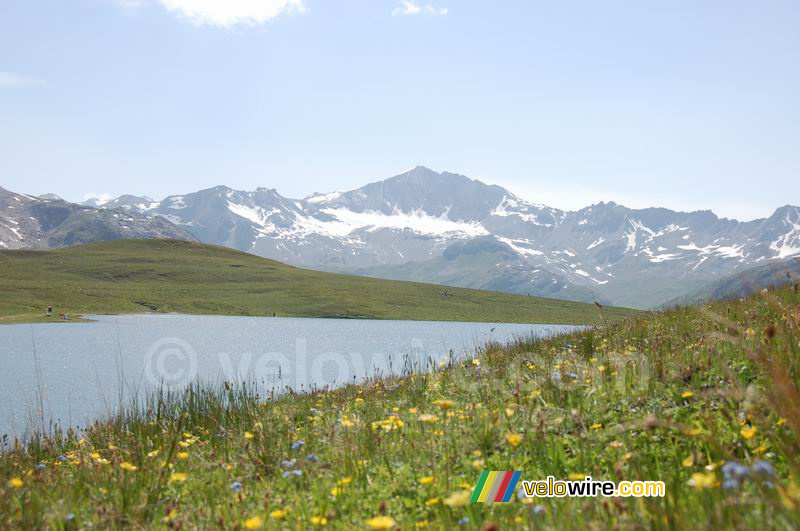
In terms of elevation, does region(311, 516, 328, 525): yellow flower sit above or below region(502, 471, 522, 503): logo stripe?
above

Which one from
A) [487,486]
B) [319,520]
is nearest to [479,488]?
[487,486]

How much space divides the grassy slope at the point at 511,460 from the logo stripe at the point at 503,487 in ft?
0.32

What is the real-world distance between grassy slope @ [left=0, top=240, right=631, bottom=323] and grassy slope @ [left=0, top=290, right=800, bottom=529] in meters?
72.1

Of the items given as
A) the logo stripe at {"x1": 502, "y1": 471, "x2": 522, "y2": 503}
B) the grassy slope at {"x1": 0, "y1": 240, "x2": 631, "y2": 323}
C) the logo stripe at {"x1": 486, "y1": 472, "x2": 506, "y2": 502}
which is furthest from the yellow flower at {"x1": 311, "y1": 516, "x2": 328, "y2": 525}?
the grassy slope at {"x1": 0, "y1": 240, "x2": 631, "y2": 323}

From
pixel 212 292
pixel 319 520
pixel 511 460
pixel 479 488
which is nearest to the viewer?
pixel 319 520

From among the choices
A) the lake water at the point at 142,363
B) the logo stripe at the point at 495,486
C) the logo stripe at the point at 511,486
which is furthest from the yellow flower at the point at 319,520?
the lake water at the point at 142,363

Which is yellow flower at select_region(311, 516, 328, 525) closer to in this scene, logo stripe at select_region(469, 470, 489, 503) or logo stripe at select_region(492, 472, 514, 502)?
logo stripe at select_region(469, 470, 489, 503)

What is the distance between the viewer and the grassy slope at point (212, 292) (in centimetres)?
9281

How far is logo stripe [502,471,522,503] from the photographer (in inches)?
187

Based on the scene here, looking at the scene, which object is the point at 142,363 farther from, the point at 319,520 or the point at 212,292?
the point at 212,292

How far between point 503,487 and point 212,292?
120896 millimetres

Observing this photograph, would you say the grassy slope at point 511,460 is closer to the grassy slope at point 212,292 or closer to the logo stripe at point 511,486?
the logo stripe at point 511,486

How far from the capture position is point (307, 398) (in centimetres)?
1355

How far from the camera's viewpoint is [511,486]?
495 cm
